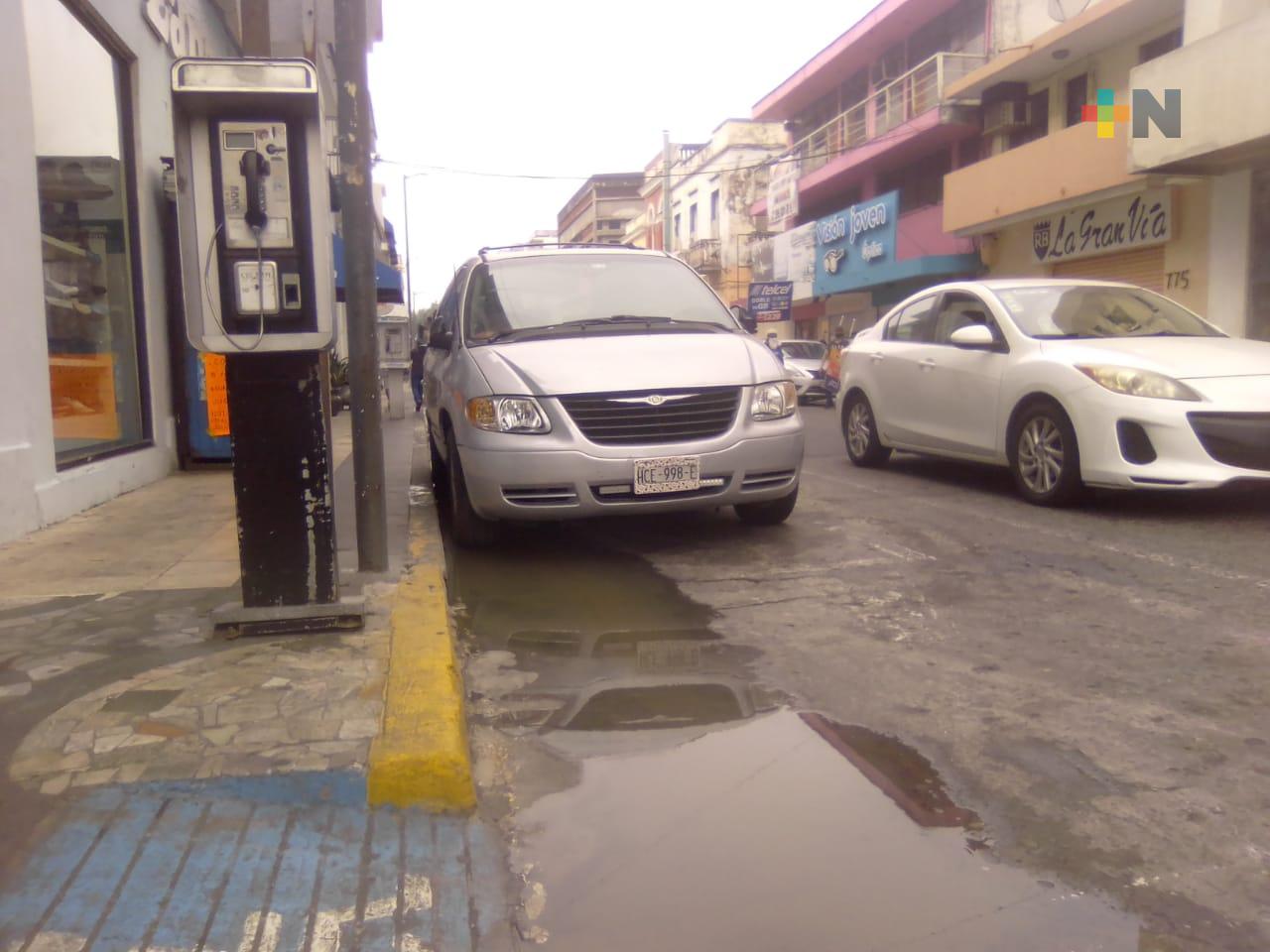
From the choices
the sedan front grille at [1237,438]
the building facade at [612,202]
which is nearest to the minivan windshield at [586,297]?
the sedan front grille at [1237,438]

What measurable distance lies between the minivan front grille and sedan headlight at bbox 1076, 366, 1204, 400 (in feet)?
8.04

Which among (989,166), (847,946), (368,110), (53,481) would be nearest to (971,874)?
(847,946)

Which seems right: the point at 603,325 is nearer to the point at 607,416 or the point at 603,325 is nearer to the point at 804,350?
the point at 607,416

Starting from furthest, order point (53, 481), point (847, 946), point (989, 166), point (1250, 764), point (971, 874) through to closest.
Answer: point (989, 166)
point (53, 481)
point (1250, 764)
point (971, 874)
point (847, 946)

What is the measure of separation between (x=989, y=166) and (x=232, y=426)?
783 inches

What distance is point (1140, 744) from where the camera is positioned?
3.08 meters

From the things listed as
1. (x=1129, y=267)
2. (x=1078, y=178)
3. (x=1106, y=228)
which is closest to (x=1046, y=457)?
(x=1078, y=178)

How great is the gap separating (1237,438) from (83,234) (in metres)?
7.63

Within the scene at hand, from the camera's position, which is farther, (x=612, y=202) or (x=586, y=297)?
(x=612, y=202)

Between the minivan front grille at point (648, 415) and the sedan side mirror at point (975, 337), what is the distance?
254cm

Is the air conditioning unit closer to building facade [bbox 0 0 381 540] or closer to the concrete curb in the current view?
building facade [bbox 0 0 381 540]

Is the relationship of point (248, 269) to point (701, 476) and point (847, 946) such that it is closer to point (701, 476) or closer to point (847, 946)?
point (701, 476)

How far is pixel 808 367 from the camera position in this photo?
2361 cm

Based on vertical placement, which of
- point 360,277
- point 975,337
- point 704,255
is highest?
point 704,255
